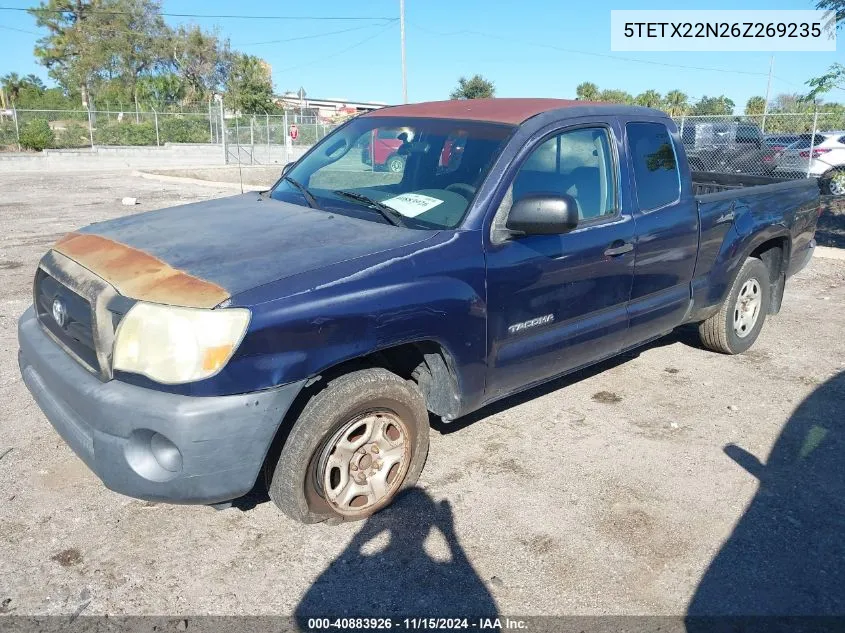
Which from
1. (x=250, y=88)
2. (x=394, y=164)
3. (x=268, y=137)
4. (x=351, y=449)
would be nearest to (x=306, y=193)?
(x=394, y=164)

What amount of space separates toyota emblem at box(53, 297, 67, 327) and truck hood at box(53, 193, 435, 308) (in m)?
0.21

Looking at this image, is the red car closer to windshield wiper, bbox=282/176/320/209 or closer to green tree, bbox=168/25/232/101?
windshield wiper, bbox=282/176/320/209

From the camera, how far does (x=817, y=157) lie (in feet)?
50.9

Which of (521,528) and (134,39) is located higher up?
(134,39)

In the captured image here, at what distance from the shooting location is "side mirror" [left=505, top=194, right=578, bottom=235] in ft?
10.4

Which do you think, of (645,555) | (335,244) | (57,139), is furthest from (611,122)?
(57,139)

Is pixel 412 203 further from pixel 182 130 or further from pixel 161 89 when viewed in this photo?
pixel 161 89

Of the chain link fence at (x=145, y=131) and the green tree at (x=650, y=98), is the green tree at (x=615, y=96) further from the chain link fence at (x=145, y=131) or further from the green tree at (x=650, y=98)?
the chain link fence at (x=145, y=131)

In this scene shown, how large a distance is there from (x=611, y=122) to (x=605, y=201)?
507mm

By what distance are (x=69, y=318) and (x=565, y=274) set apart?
2393 mm

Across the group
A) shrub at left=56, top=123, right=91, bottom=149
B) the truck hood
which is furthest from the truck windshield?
shrub at left=56, top=123, right=91, bottom=149

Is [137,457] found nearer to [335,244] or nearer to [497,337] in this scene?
[335,244]

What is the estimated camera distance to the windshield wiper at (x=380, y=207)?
3352 mm

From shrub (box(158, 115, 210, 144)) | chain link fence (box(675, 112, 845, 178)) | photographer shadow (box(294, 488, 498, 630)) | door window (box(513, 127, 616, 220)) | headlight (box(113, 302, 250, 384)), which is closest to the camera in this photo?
headlight (box(113, 302, 250, 384))
